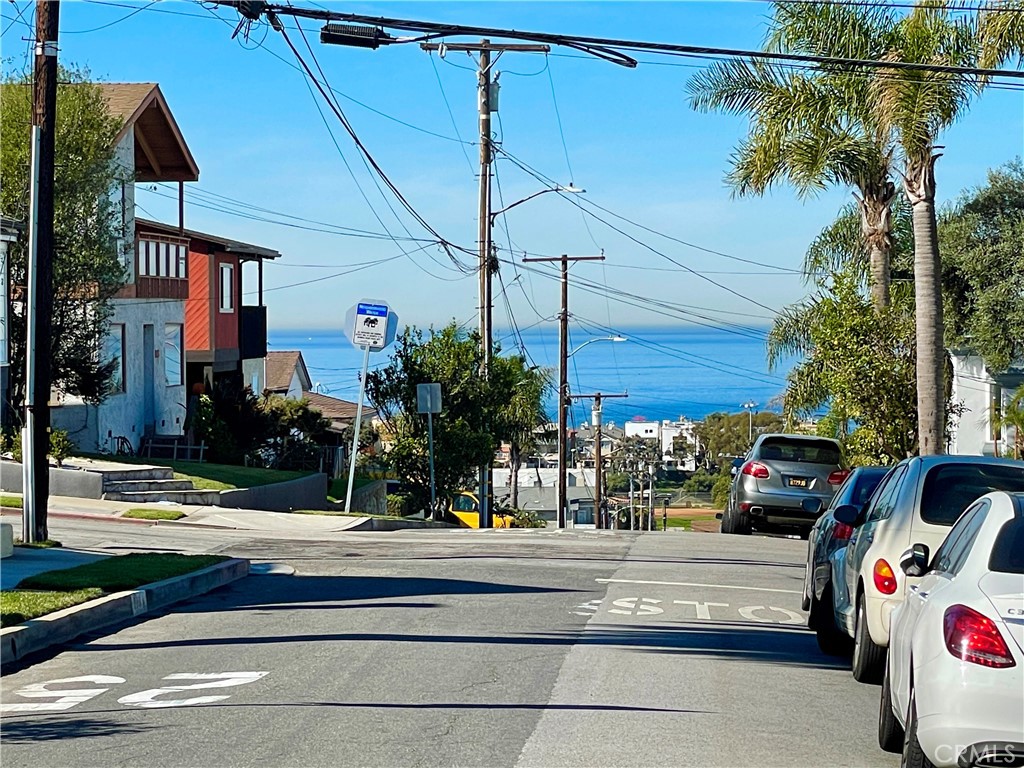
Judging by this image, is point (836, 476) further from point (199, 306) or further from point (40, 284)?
point (199, 306)

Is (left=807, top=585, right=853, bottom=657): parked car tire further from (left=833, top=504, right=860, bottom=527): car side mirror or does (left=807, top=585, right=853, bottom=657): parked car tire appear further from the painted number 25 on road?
the painted number 25 on road

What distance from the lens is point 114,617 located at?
39.1 feet

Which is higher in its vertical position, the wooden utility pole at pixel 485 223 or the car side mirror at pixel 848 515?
the wooden utility pole at pixel 485 223

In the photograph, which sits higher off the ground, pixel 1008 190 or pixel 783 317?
pixel 1008 190

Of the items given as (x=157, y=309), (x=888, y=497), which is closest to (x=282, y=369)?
(x=157, y=309)

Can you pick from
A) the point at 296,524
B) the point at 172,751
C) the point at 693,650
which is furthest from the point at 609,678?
the point at 296,524

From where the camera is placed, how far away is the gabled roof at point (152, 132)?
3162cm

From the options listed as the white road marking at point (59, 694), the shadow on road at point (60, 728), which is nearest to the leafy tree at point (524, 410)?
the white road marking at point (59, 694)

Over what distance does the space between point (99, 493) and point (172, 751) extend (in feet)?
58.4

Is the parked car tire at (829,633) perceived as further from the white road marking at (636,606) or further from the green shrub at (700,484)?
the green shrub at (700,484)

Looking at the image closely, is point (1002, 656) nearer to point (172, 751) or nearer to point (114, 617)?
point (172, 751)

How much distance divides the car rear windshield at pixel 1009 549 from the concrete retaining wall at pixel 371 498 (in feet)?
90.1

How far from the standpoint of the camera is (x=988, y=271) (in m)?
30.2

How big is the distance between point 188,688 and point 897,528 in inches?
191
